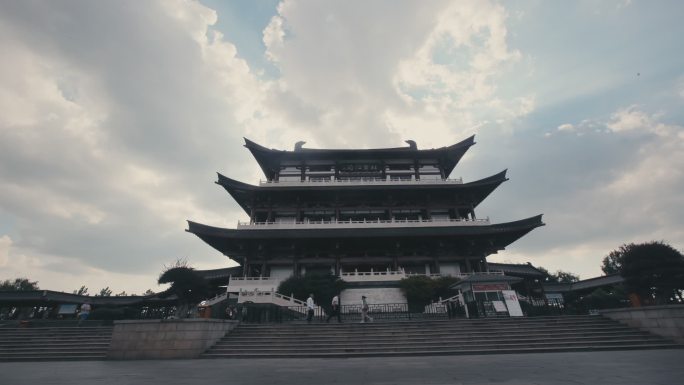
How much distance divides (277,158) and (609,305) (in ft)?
95.6

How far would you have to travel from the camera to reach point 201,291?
12938 millimetres

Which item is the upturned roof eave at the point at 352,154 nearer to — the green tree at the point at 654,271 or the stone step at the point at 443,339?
the green tree at the point at 654,271

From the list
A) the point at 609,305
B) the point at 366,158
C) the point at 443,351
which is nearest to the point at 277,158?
the point at 366,158

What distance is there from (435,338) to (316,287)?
38.2ft

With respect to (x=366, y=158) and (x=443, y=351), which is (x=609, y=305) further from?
(x=366, y=158)

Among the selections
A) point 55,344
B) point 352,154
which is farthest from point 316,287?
point 352,154

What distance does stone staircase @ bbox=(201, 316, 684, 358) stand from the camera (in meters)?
10.5

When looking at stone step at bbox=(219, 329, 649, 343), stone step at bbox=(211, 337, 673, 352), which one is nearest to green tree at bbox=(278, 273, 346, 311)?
stone step at bbox=(219, 329, 649, 343)

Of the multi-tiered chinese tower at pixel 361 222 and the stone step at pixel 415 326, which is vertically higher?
the multi-tiered chinese tower at pixel 361 222

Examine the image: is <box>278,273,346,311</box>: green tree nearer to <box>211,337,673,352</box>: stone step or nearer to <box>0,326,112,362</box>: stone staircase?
<box>211,337,673,352</box>: stone step

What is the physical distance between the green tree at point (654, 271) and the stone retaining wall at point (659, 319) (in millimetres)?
2987

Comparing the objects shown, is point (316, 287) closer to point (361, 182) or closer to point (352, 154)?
point (361, 182)

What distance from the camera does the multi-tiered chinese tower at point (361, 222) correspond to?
82.7ft

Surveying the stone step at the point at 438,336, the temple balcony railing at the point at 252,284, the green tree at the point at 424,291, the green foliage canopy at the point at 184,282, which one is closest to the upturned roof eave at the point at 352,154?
the temple balcony railing at the point at 252,284
